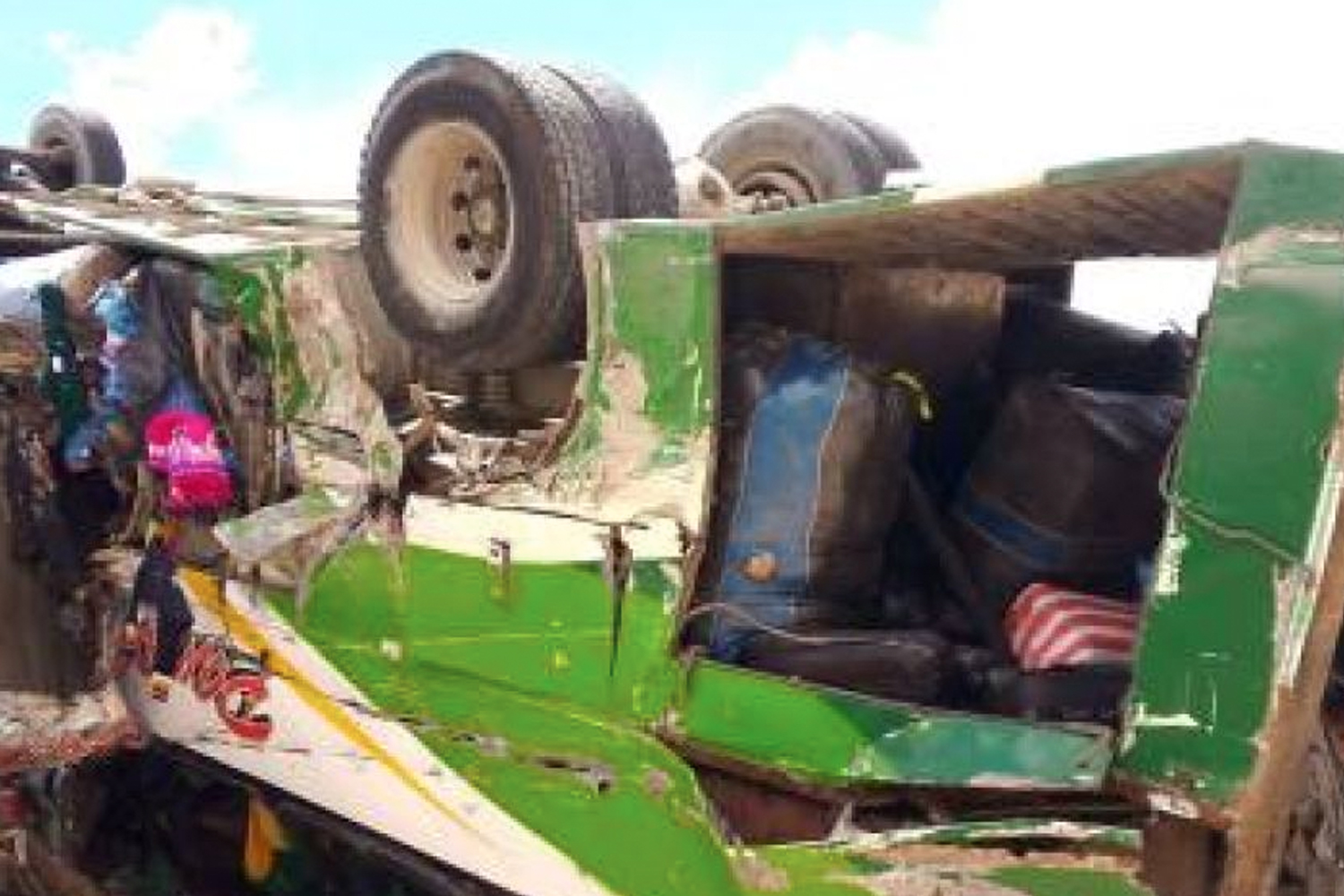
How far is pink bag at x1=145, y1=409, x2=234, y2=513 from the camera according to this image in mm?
4062

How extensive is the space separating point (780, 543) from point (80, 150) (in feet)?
18.8

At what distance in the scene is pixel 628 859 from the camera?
9.48 feet

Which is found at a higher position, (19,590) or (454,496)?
(454,496)

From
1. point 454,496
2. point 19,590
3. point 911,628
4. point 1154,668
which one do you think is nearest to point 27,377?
point 19,590

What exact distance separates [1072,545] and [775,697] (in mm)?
660

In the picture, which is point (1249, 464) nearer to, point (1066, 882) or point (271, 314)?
point (1066, 882)

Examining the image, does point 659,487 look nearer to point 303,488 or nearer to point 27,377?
point 303,488

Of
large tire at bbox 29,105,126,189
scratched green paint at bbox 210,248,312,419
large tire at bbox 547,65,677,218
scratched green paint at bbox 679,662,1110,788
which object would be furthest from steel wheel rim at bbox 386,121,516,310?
large tire at bbox 29,105,126,189

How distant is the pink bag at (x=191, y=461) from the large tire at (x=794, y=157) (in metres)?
1.81

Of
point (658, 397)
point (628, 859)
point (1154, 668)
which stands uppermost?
point (658, 397)

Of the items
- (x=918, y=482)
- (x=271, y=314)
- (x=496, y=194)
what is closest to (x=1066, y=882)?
(x=918, y=482)

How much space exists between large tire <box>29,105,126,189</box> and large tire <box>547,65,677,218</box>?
4.67m

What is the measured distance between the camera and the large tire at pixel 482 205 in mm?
3168

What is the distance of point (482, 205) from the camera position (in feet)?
11.4
